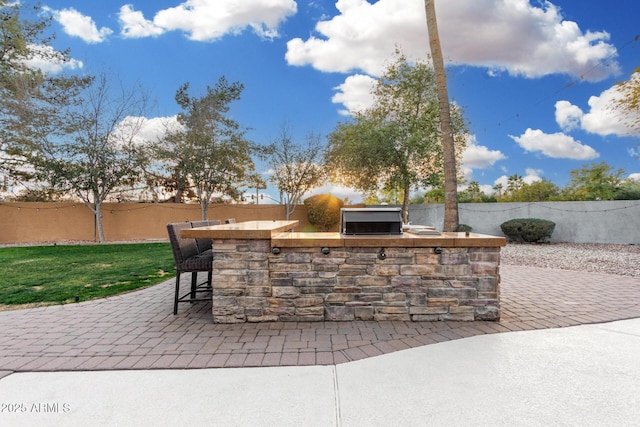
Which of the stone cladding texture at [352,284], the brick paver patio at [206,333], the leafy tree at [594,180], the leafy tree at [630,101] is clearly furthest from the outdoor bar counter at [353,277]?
the leafy tree at [594,180]

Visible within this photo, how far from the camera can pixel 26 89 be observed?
11859 mm

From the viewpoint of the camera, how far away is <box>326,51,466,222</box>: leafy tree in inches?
468

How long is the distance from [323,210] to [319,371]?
11764mm

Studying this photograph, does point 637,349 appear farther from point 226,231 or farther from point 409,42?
point 409,42

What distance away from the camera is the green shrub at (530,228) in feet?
34.7

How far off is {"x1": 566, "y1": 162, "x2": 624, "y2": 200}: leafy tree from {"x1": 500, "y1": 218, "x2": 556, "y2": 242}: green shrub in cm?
1054

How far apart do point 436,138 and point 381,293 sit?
410 inches

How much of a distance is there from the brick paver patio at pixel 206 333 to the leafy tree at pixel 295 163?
10.7 meters

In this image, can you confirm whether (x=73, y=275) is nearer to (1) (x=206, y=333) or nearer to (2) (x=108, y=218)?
(1) (x=206, y=333)

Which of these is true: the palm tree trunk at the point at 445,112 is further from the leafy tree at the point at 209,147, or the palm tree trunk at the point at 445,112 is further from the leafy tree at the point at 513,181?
the leafy tree at the point at 513,181

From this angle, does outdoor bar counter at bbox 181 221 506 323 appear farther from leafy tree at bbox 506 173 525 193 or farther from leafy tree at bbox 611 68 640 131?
leafy tree at bbox 506 173 525 193

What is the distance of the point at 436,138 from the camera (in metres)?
12.3

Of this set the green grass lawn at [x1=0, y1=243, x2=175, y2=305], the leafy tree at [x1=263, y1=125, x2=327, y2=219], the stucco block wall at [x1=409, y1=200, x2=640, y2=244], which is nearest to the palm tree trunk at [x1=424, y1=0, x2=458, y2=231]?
the green grass lawn at [x1=0, y1=243, x2=175, y2=305]

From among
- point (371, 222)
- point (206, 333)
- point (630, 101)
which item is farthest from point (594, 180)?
point (206, 333)
